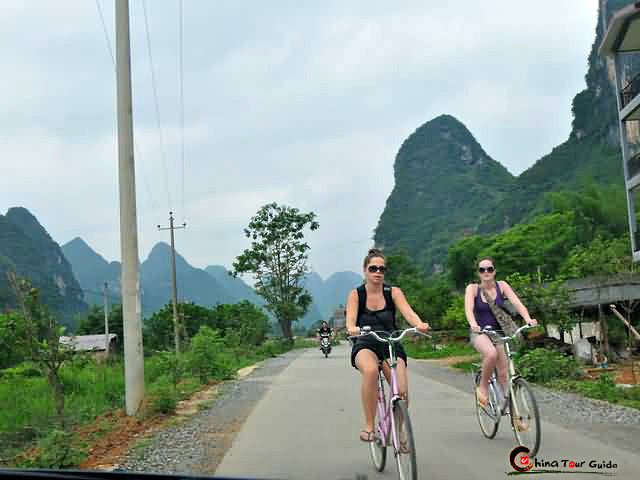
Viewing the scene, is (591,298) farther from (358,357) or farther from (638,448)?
(358,357)

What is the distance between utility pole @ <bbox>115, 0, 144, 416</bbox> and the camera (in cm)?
989

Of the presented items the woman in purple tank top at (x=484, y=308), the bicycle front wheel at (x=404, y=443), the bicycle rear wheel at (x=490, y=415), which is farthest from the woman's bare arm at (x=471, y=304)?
the bicycle front wheel at (x=404, y=443)

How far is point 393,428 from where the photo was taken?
5.09 meters

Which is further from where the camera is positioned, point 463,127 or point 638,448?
point 463,127

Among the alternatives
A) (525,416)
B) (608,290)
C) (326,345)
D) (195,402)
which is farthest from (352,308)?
(326,345)

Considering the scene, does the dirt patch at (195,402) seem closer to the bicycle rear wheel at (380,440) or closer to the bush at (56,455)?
the bush at (56,455)

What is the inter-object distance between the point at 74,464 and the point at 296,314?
5021cm

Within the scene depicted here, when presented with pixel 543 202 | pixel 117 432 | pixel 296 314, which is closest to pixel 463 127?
pixel 543 202

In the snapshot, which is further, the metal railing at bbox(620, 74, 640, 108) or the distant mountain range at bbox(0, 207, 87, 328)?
the distant mountain range at bbox(0, 207, 87, 328)

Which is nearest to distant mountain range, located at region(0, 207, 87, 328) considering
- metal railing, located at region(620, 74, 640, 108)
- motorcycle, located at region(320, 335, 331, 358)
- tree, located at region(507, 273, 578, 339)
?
motorcycle, located at region(320, 335, 331, 358)

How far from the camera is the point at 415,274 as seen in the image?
3130 inches

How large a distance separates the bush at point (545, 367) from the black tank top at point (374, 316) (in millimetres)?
8524

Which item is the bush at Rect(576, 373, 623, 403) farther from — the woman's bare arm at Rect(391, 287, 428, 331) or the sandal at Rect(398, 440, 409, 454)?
the sandal at Rect(398, 440, 409, 454)

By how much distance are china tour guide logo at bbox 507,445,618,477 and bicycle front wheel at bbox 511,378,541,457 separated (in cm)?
14
